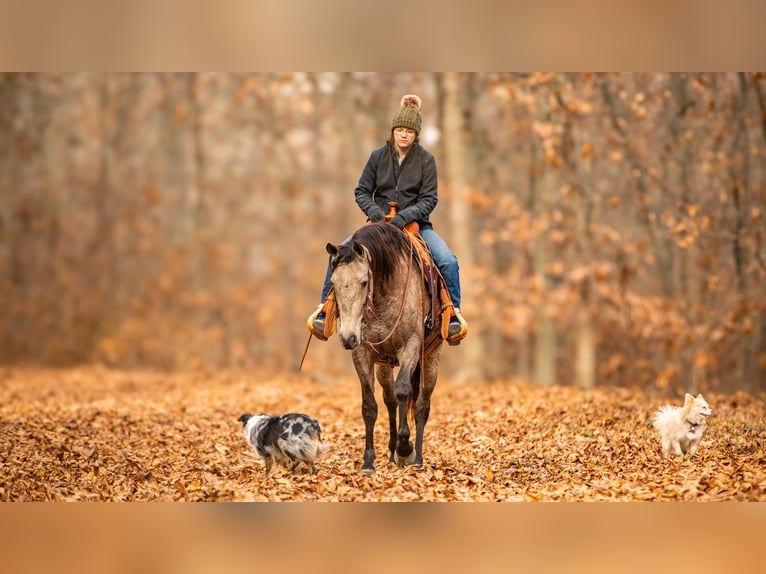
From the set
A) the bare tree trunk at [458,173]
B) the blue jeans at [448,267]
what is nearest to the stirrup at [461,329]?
the blue jeans at [448,267]

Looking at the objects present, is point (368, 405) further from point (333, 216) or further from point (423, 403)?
point (333, 216)

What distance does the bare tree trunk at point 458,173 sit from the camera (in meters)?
17.8

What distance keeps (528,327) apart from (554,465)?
38.9 feet

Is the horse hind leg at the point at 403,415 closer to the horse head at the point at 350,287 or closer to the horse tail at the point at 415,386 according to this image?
the horse tail at the point at 415,386

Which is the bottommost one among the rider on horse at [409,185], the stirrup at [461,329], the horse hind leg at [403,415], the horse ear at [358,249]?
the horse hind leg at [403,415]

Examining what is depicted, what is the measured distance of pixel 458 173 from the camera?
58.5 feet

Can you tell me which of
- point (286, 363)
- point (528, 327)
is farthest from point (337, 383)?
point (286, 363)

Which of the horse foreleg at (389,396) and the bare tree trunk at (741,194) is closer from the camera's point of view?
the horse foreleg at (389,396)

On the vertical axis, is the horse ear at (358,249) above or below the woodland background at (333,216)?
below

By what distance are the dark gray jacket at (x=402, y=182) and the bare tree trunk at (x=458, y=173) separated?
8541 millimetres

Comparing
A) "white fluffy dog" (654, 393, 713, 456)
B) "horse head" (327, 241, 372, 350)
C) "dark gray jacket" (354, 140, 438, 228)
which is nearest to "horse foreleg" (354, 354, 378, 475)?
"horse head" (327, 241, 372, 350)

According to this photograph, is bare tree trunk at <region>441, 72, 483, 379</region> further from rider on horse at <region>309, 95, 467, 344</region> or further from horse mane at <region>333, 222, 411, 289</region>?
horse mane at <region>333, 222, 411, 289</region>

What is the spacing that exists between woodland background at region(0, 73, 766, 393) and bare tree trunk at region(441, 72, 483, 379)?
0.14 feet

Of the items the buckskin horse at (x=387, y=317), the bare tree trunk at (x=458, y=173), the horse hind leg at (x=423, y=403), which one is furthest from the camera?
the bare tree trunk at (x=458, y=173)
